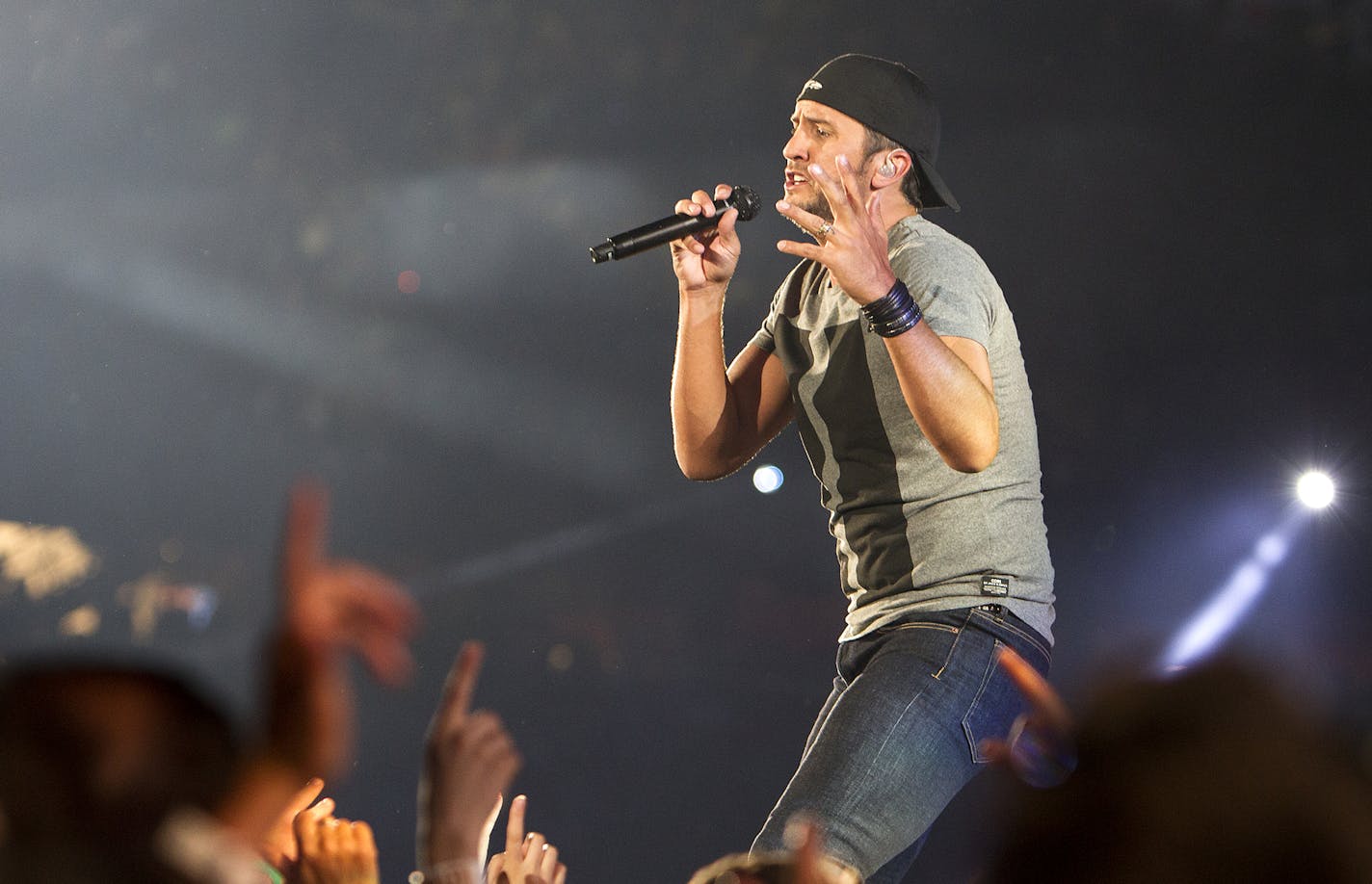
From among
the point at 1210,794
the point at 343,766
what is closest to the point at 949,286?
the point at 343,766

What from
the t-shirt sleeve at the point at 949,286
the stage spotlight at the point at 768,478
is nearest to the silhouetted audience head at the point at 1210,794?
the t-shirt sleeve at the point at 949,286

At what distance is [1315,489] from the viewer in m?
3.94

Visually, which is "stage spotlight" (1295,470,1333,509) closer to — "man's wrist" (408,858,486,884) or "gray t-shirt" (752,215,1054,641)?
"gray t-shirt" (752,215,1054,641)

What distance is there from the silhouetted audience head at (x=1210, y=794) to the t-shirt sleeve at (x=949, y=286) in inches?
53.5

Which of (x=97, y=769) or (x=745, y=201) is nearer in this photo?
(x=97, y=769)


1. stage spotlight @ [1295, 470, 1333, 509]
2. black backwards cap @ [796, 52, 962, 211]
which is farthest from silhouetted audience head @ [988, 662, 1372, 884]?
stage spotlight @ [1295, 470, 1333, 509]

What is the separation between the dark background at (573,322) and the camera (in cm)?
405

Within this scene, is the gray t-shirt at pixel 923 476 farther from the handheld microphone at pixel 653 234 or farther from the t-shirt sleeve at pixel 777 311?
the handheld microphone at pixel 653 234

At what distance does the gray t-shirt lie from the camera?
200 centimetres

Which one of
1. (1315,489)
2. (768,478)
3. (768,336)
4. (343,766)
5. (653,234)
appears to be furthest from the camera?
(768,478)

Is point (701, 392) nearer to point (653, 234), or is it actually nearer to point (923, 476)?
point (653, 234)

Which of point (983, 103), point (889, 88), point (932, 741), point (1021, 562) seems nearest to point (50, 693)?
point (932, 741)

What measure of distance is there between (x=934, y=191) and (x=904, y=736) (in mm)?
1037

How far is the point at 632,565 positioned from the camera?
14.9 ft
